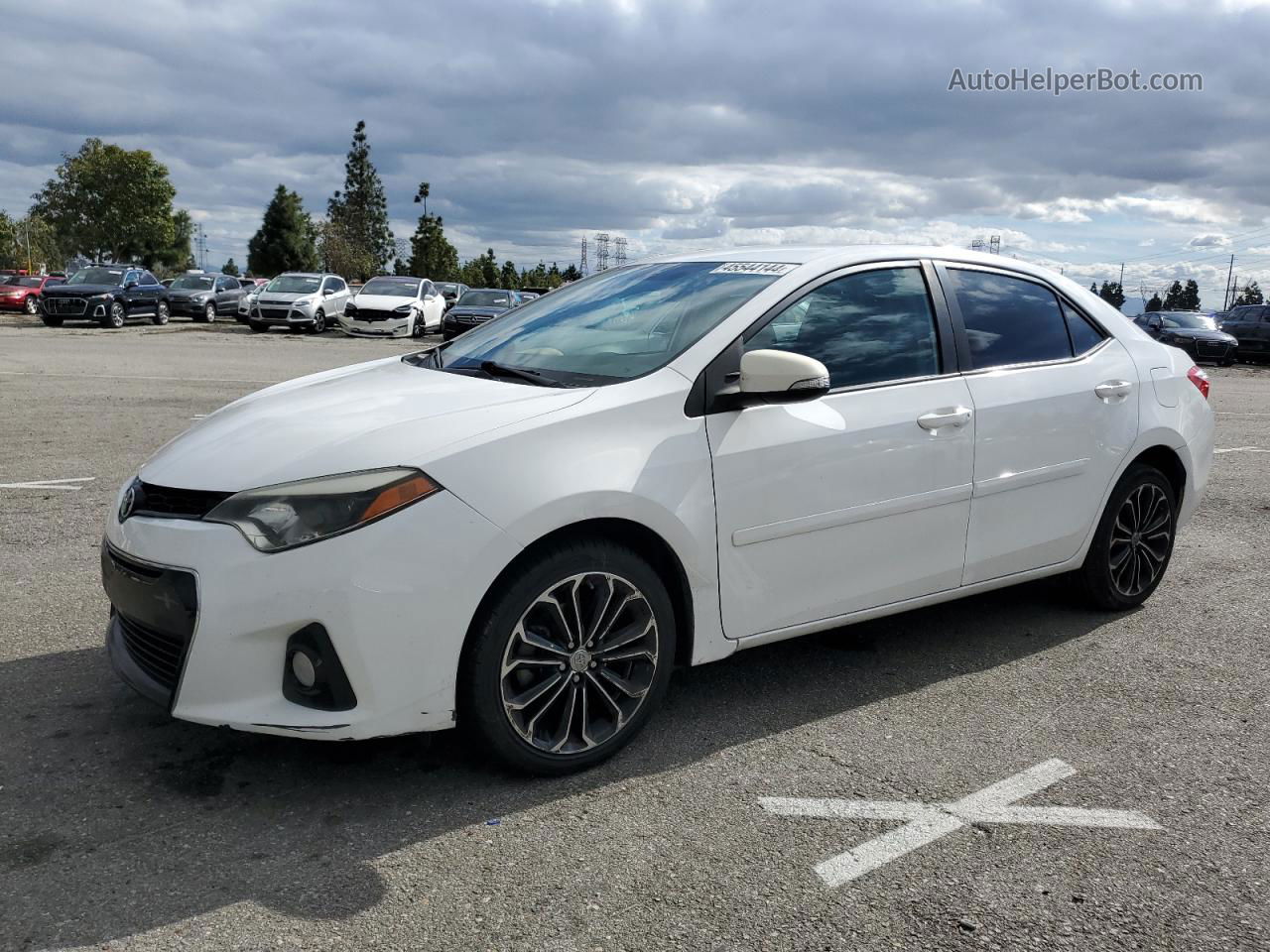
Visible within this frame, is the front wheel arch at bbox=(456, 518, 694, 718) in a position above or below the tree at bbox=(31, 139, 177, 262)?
below

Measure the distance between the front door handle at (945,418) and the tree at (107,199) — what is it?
3794 inches

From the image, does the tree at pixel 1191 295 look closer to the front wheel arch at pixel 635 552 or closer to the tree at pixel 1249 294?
the tree at pixel 1249 294

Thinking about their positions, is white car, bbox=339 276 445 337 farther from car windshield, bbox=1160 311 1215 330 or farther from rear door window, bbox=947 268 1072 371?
rear door window, bbox=947 268 1072 371

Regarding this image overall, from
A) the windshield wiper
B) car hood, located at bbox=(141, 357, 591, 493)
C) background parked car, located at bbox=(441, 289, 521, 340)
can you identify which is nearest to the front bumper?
car hood, located at bbox=(141, 357, 591, 493)

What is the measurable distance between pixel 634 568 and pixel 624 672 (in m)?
0.35

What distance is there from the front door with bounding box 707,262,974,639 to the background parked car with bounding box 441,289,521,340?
24.9 metres

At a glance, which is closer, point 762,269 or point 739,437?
point 739,437

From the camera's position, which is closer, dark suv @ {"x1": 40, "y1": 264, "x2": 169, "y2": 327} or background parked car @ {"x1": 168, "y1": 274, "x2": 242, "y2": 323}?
dark suv @ {"x1": 40, "y1": 264, "x2": 169, "y2": 327}

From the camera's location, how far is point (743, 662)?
4387mm

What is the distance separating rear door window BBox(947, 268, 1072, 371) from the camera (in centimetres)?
433

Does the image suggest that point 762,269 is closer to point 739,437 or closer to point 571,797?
point 739,437

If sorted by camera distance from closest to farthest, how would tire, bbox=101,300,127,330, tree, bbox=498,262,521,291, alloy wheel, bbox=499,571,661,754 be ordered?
alloy wheel, bbox=499,571,661,754 < tire, bbox=101,300,127,330 < tree, bbox=498,262,521,291

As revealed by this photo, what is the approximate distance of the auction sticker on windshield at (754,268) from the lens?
3.95m

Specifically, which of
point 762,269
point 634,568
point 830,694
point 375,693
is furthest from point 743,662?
point 375,693
